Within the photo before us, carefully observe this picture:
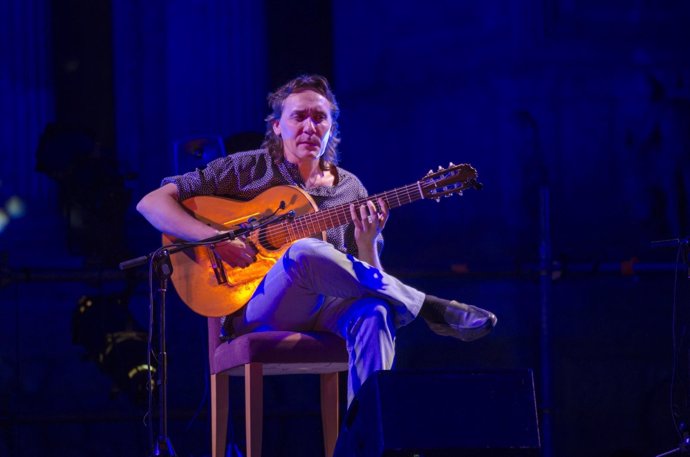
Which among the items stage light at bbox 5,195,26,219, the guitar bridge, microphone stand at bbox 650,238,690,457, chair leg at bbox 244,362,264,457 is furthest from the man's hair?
stage light at bbox 5,195,26,219

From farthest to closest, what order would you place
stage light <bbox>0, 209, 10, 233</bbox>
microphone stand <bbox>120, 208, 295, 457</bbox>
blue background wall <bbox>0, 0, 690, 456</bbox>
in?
stage light <bbox>0, 209, 10, 233</bbox>, blue background wall <bbox>0, 0, 690, 456</bbox>, microphone stand <bbox>120, 208, 295, 457</bbox>

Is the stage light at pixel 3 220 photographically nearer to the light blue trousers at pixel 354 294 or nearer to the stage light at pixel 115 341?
the stage light at pixel 115 341

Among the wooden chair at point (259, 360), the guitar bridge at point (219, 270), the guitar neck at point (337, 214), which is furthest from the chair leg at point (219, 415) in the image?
the guitar neck at point (337, 214)

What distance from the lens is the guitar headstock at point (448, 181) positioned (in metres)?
3.31

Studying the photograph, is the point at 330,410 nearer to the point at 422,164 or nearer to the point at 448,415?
the point at 448,415

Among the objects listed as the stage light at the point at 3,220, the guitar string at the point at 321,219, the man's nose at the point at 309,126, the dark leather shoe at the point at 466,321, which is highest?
the man's nose at the point at 309,126

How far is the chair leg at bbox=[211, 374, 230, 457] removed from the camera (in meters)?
3.41

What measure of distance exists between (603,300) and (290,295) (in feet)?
7.62

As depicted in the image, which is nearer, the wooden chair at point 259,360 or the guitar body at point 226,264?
the wooden chair at point 259,360

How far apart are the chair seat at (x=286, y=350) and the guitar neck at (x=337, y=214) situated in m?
0.37

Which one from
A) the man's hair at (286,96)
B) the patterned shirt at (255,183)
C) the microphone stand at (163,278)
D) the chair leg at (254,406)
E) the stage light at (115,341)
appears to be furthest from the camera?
the stage light at (115,341)

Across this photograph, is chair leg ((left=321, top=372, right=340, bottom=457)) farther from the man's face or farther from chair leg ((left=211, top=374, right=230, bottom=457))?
the man's face

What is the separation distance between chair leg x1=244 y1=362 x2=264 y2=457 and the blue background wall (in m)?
1.37

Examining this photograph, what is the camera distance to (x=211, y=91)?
17.1ft
